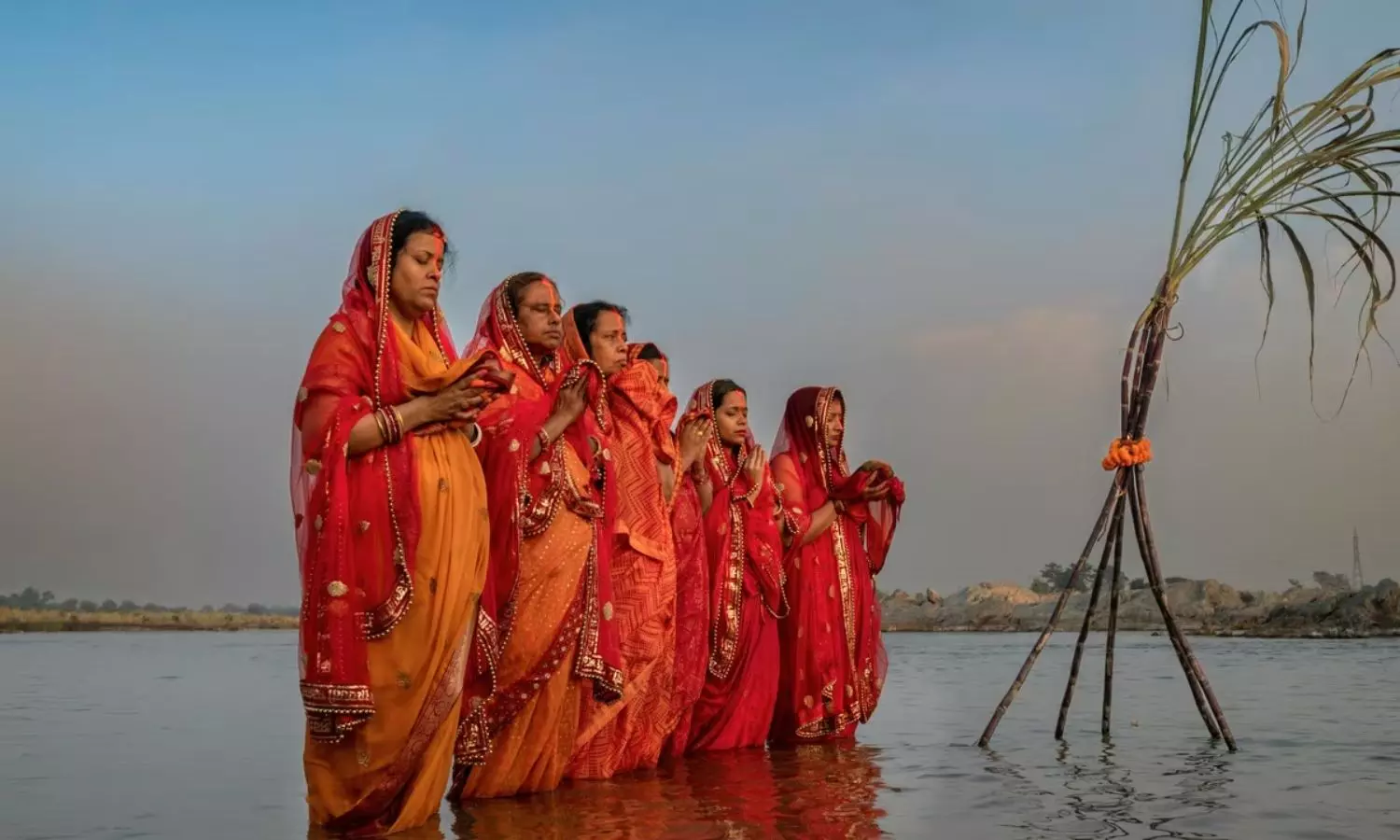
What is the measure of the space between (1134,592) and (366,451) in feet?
85.9

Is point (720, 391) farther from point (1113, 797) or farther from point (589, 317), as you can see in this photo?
point (1113, 797)

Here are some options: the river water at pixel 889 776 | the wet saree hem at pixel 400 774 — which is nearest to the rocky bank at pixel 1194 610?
the river water at pixel 889 776

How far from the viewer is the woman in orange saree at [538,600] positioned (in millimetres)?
5852

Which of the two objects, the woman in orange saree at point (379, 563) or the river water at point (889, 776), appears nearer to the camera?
the woman in orange saree at point (379, 563)

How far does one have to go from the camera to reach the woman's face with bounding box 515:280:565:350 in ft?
20.9

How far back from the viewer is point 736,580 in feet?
26.9

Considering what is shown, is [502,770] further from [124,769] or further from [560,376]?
[124,769]

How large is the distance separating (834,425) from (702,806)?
364cm

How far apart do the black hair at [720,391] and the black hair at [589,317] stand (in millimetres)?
1349

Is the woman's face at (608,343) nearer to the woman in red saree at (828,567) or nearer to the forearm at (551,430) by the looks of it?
the forearm at (551,430)

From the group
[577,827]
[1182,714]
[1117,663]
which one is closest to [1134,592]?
[1117,663]

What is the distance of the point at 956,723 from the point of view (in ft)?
31.4

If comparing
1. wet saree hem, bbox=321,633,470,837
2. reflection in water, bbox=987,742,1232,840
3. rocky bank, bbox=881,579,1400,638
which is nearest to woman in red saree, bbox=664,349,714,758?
reflection in water, bbox=987,742,1232,840

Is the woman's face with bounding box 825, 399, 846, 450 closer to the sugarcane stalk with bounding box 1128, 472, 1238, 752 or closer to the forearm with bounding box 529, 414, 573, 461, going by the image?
the sugarcane stalk with bounding box 1128, 472, 1238, 752
